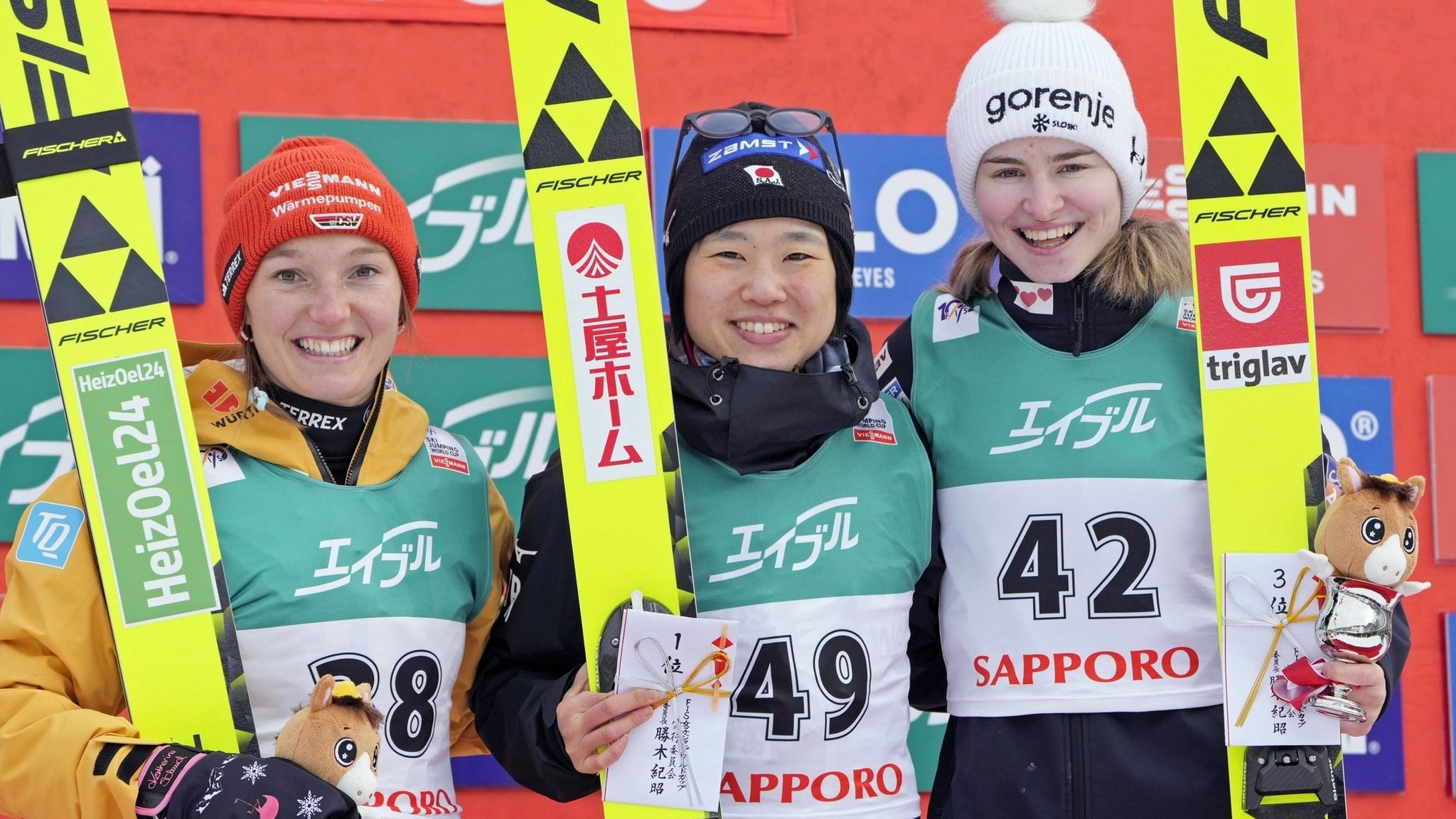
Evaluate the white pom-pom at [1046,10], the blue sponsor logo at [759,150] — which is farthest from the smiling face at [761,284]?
the white pom-pom at [1046,10]

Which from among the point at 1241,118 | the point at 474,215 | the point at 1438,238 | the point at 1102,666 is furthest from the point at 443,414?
the point at 1438,238

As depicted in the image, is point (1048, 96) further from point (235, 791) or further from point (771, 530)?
point (235, 791)

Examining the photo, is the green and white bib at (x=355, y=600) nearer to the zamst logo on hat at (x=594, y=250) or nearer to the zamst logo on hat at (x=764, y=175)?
the zamst logo on hat at (x=594, y=250)

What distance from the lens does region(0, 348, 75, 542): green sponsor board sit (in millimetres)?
3236

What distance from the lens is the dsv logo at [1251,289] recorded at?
2.10 meters

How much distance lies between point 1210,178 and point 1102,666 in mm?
754

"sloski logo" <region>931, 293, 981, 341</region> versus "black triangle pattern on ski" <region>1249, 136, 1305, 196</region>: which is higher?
"black triangle pattern on ski" <region>1249, 136, 1305, 196</region>

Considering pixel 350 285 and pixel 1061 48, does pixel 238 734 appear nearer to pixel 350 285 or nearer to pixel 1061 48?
pixel 350 285

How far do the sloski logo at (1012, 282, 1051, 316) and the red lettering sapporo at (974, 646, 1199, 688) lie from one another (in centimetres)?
52

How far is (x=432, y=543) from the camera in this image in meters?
2.01

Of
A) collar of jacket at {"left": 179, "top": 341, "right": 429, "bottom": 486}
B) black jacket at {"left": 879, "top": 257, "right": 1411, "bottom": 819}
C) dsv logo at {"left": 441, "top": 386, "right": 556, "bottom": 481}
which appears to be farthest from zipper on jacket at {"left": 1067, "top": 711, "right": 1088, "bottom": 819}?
dsv logo at {"left": 441, "top": 386, "right": 556, "bottom": 481}

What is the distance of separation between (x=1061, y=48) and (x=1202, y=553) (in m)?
0.79

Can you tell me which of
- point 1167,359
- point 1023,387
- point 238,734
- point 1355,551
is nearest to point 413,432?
point 238,734

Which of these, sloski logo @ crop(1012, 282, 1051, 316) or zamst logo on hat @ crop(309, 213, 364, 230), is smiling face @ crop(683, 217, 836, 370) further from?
zamst logo on hat @ crop(309, 213, 364, 230)
